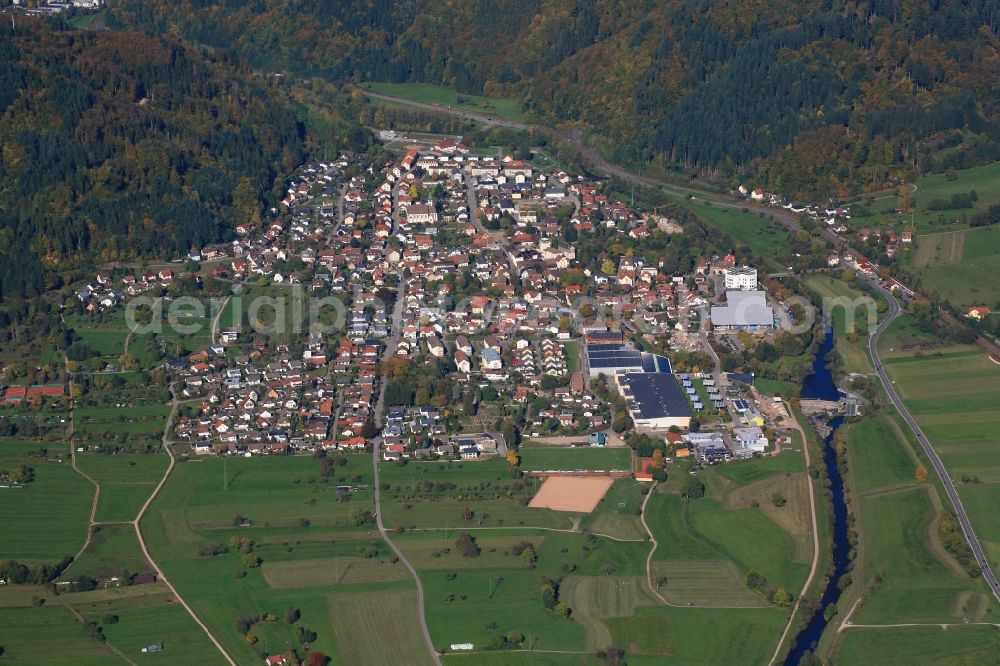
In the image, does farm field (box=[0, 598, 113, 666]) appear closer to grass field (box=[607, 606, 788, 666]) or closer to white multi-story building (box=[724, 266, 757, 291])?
grass field (box=[607, 606, 788, 666])

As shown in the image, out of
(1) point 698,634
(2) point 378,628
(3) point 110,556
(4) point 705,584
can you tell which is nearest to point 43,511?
(3) point 110,556

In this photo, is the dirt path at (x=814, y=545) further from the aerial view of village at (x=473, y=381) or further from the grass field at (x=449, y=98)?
the grass field at (x=449, y=98)

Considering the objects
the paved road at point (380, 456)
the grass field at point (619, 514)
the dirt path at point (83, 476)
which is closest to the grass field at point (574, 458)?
the grass field at point (619, 514)

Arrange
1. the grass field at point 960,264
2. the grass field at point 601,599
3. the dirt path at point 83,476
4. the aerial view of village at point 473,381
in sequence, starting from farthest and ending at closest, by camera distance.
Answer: the grass field at point 960,264 → the dirt path at point 83,476 → the aerial view of village at point 473,381 → the grass field at point 601,599

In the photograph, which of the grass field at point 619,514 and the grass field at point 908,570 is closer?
the grass field at point 908,570

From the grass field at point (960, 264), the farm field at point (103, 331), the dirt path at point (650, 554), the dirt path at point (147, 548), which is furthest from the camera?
the grass field at point (960, 264)

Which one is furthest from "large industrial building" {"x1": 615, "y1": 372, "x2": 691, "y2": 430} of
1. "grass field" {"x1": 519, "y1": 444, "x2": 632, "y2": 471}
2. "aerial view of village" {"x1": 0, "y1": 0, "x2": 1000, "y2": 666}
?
"grass field" {"x1": 519, "y1": 444, "x2": 632, "y2": 471}

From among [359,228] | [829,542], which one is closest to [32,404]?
[359,228]
